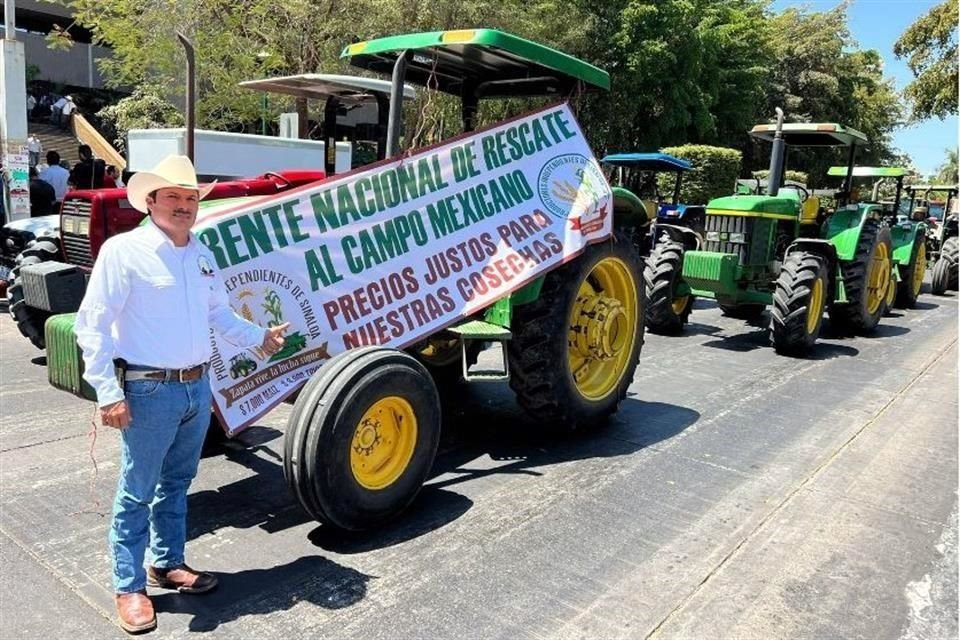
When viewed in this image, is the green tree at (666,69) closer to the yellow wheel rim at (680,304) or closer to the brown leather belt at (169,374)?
the yellow wheel rim at (680,304)

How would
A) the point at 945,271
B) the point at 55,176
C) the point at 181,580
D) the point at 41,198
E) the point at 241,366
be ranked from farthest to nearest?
the point at 945,271 < the point at 55,176 < the point at 41,198 < the point at 241,366 < the point at 181,580

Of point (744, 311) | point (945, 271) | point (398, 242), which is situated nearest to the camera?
point (398, 242)

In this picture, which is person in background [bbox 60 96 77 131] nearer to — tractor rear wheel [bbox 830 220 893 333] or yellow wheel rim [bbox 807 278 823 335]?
tractor rear wheel [bbox 830 220 893 333]

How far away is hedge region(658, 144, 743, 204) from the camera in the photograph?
21606 mm

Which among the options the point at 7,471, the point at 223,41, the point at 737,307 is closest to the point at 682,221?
the point at 737,307

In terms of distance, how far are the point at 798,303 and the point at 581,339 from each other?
4063 millimetres

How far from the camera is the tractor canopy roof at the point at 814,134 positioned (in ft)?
31.7

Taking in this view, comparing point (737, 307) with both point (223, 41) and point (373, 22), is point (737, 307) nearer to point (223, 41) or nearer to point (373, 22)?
point (373, 22)

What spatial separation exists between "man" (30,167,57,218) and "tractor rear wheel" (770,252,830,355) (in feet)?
33.2

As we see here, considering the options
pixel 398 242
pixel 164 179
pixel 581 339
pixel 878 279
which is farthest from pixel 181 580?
pixel 878 279

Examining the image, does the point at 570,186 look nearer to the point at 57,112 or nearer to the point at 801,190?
the point at 801,190

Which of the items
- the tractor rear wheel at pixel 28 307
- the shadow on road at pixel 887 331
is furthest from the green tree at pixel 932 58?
the tractor rear wheel at pixel 28 307

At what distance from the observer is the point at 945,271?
51.5 ft

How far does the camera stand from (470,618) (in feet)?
10.4
